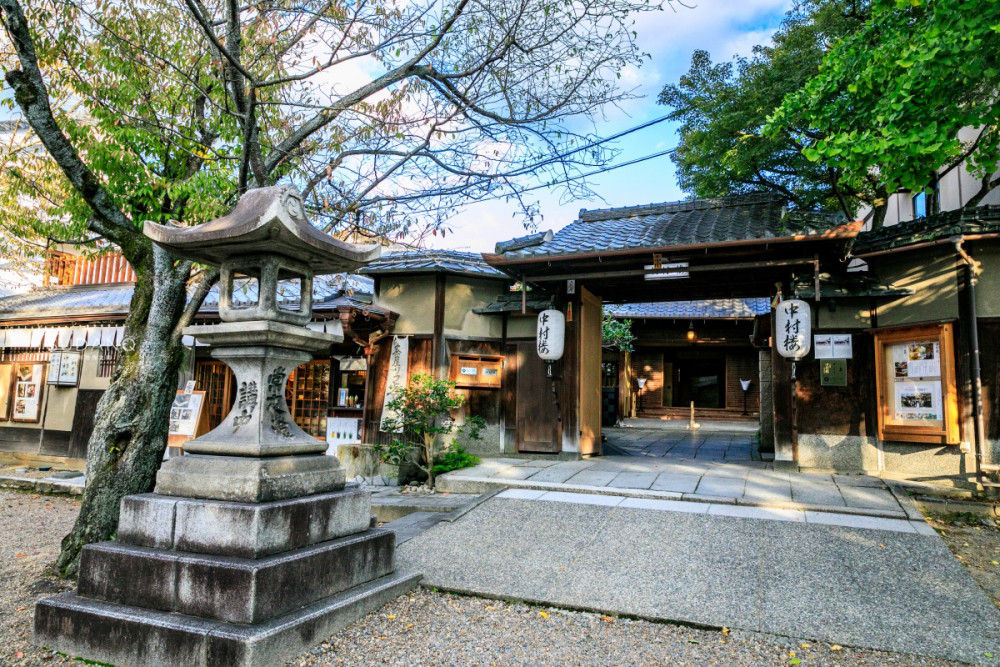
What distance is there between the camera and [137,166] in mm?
6953

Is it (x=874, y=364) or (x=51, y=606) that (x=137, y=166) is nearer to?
(x=51, y=606)

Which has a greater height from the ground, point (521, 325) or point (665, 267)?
point (665, 267)

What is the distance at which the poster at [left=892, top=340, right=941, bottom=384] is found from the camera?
8.40 metres

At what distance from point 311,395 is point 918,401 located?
11.2 metres

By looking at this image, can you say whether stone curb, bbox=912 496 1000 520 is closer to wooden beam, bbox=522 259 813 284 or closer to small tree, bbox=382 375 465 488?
wooden beam, bbox=522 259 813 284

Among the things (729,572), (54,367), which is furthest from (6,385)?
(729,572)

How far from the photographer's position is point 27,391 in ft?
48.2

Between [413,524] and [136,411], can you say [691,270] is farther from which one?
[136,411]

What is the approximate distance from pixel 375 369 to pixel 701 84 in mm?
9781

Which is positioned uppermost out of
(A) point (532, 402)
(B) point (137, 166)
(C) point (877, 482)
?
(B) point (137, 166)

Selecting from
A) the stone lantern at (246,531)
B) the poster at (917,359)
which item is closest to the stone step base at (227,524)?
the stone lantern at (246,531)

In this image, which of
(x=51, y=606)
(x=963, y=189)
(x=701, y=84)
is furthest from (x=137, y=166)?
(x=963, y=189)

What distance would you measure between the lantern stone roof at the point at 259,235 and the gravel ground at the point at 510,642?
296cm

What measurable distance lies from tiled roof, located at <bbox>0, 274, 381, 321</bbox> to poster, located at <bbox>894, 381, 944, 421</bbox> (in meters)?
9.09
